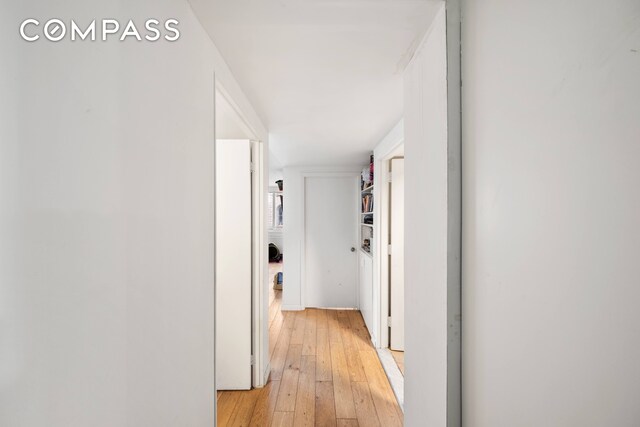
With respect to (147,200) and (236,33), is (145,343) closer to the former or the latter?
(147,200)

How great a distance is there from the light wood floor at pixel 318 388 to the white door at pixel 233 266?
0.25 meters

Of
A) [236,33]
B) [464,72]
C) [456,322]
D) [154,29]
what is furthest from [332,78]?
[456,322]

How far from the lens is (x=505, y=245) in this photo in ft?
2.64

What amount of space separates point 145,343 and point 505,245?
1002 millimetres

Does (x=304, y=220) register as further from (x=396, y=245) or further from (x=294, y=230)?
(x=396, y=245)

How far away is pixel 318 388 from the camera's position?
2.66m

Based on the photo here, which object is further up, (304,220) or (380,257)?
(304,220)

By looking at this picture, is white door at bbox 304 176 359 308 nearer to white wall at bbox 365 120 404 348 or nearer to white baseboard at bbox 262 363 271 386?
white wall at bbox 365 120 404 348

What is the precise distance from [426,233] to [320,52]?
3.18 feet

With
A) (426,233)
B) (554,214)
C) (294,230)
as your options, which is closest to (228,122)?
(426,233)

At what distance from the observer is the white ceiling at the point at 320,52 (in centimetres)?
114

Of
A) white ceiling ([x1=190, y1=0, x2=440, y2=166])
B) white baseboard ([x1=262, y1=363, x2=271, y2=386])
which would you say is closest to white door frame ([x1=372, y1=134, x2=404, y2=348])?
white ceiling ([x1=190, y1=0, x2=440, y2=166])

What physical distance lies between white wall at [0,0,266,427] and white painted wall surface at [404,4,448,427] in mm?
905

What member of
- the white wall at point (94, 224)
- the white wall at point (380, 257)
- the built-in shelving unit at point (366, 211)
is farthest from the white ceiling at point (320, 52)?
the built-in shelving unit at point (366, 211)
